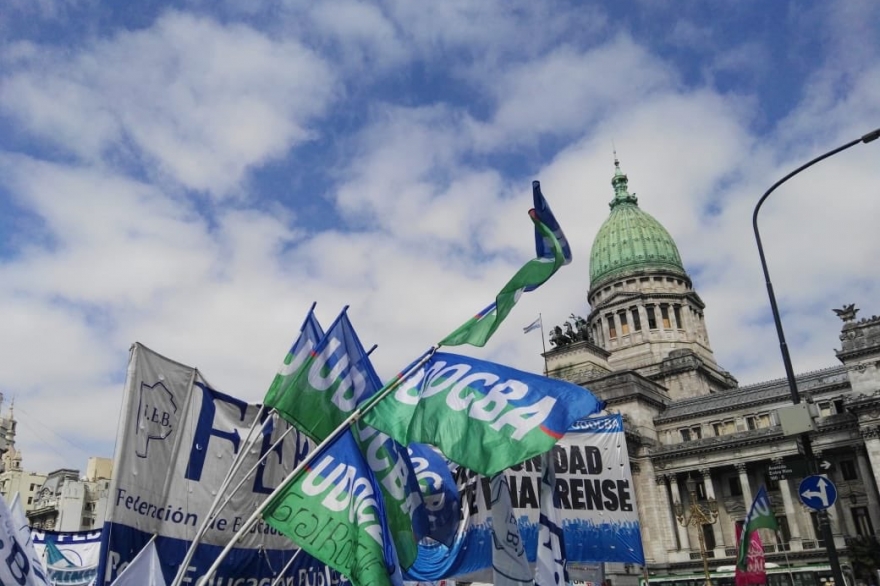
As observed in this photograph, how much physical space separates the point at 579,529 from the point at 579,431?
2108mm

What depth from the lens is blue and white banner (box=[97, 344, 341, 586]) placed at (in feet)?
31.0

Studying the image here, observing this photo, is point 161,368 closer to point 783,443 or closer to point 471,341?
point 471,341

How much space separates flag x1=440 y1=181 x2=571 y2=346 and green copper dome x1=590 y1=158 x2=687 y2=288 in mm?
78352

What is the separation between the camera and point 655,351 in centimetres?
8056

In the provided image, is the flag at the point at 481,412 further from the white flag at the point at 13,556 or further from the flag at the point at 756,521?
the flag at the point at 756,521

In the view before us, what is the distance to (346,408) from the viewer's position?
10.8m

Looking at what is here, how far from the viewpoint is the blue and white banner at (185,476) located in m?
9.45

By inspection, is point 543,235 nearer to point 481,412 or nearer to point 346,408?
point 481,412

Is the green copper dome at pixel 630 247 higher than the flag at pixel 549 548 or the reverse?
higher

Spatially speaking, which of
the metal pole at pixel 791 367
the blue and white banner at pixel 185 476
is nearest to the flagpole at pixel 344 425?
the blue and white banner at pixel 185 476

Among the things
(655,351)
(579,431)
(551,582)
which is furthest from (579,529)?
(655,351)

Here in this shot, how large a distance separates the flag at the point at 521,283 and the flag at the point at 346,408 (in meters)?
1.72

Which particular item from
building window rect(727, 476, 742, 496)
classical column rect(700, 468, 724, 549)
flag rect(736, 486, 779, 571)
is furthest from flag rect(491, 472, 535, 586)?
building window rect(727, 476, 742, 496)

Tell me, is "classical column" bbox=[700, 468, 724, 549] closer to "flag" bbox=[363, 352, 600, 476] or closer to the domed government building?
the domed government building
